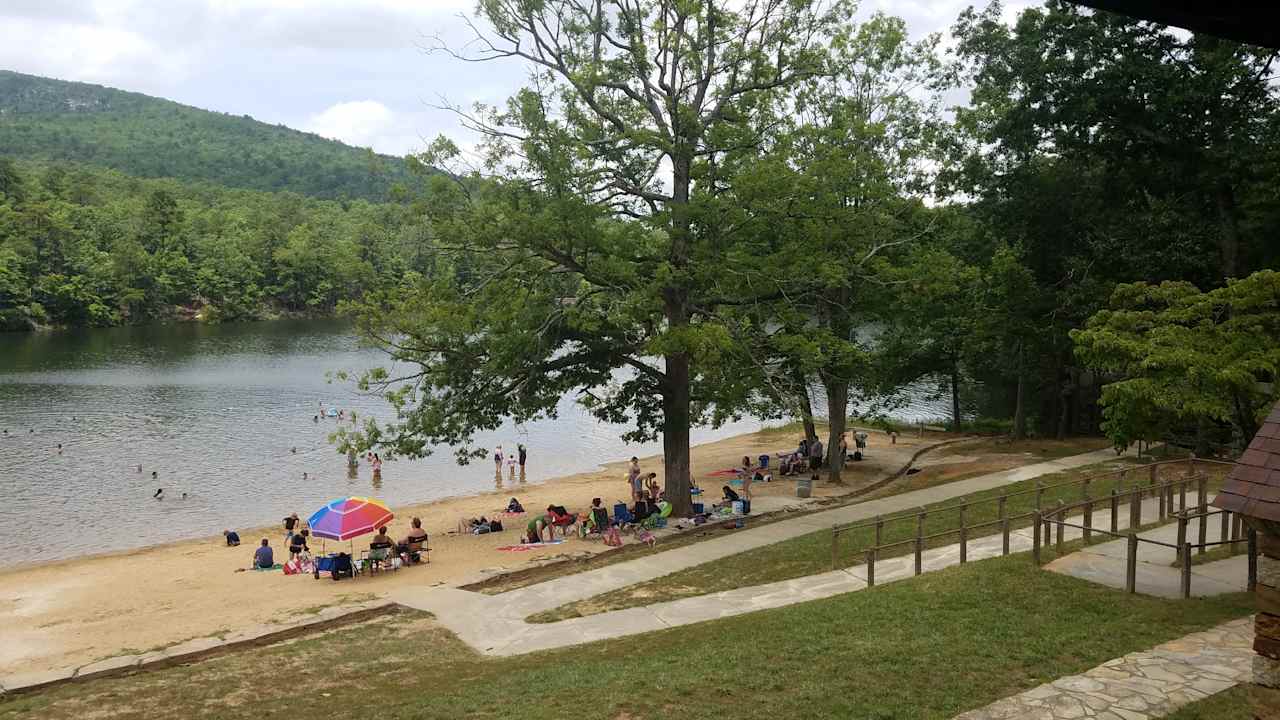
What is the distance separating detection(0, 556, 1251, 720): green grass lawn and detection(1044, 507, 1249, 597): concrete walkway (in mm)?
471

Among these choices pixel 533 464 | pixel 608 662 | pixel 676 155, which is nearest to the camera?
pixel 608 662

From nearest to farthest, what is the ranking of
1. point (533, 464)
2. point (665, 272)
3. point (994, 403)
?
point (665, 272) < point (533, 464) < point (994, 403)

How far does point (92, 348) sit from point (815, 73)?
3102 inches

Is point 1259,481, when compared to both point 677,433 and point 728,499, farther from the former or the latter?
point 728,499

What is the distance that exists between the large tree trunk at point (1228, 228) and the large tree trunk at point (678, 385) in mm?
16383

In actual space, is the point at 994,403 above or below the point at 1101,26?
below

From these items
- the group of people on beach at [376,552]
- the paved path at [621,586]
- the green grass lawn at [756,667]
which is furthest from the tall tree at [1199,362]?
the group of people on beach at [376,552]

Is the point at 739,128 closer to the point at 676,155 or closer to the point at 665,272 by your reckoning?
the point at 676,155

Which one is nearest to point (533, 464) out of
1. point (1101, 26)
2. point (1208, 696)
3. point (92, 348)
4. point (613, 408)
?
point (613, 408)

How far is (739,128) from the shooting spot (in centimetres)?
2252

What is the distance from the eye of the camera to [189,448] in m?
42.3

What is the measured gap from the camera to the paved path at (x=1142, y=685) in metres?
8.44


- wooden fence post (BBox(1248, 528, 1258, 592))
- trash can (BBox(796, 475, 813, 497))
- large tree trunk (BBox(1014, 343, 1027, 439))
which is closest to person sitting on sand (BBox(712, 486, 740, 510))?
trash can (BBox(796, 475, 813, 497))

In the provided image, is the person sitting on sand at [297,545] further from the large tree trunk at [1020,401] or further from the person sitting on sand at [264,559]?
the large tree trunk at [1020,401]
